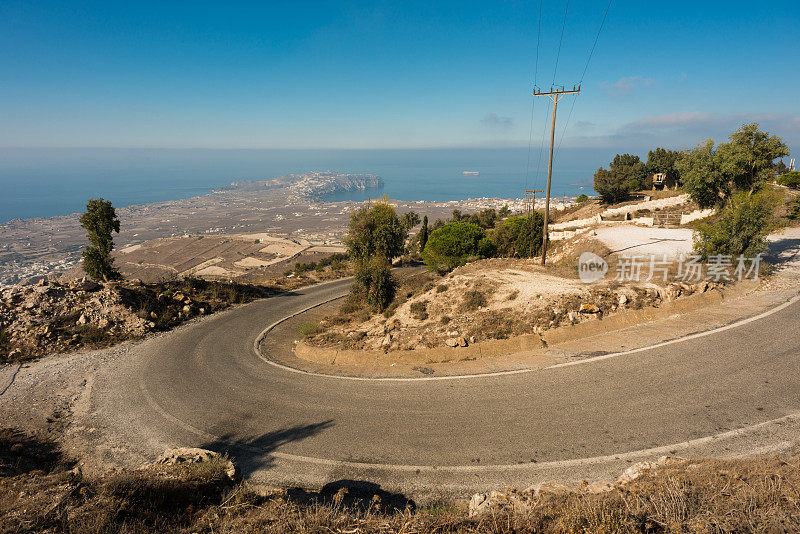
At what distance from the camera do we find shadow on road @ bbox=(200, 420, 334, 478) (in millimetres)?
7859

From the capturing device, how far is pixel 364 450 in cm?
791

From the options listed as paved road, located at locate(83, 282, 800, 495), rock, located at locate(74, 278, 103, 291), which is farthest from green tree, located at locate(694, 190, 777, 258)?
rock, located at locate(74, 278, 103, 291)

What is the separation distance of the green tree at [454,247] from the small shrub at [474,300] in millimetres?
12446

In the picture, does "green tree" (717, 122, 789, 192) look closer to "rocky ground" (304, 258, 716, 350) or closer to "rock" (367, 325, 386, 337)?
"rocky ground" (304, 258, 716, 350)

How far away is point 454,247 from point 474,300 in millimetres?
14193

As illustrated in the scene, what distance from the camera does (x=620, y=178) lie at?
4512 centimetres

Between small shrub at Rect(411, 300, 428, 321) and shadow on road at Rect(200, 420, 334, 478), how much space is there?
7.40 m

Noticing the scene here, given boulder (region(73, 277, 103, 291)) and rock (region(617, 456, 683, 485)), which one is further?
boulder (region(73, 277, 103, 291))

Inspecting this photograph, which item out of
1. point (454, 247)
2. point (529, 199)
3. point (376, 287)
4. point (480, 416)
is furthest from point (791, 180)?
point (480, 416)

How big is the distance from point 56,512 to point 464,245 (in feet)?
88.1

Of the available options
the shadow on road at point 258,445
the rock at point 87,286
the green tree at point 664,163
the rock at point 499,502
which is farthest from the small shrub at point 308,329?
the green tree at point 664,163

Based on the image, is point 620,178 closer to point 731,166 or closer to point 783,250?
point 731,166

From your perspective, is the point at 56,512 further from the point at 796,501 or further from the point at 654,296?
the point at 654,296

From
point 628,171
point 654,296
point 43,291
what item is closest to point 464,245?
point 654,296
